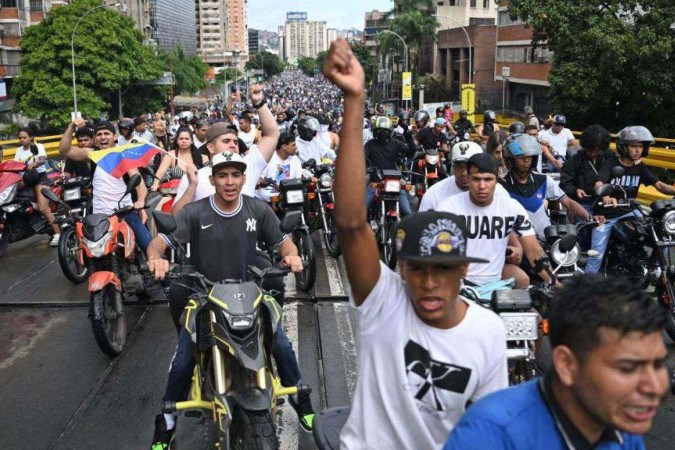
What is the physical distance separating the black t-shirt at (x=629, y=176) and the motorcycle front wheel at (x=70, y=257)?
5.69 m

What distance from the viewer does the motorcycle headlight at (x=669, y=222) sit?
21.2 ft

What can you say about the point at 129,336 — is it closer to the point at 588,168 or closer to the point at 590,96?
the point at 588,168

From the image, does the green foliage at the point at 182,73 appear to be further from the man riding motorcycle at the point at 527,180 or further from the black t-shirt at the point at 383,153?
the man riding motorcycle at the point at 527,180

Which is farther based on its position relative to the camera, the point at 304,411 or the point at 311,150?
the point at 311,150

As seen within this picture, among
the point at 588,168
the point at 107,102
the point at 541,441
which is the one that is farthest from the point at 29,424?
the point at 107,102

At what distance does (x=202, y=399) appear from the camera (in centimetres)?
448

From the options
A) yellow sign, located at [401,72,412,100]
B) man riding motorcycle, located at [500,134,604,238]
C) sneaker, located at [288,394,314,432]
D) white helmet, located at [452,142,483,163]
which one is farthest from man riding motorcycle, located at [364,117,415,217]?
yellow sign, located at [401,72,412,100]

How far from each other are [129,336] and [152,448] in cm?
293

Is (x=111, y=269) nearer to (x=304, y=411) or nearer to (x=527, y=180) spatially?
(x=304, y=411)

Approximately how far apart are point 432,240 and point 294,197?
6.78 metres

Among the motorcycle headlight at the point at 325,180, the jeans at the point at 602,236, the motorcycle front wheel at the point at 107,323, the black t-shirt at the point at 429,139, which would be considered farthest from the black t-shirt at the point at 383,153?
the black t-shirt at the point at 429,139

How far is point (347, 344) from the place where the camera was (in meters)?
7.02

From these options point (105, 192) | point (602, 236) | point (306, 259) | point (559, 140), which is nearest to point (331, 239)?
point (306, 259)

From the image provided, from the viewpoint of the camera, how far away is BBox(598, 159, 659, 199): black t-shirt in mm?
7645
